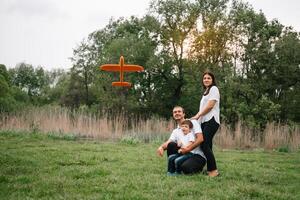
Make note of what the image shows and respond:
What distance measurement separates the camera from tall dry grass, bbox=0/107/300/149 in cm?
1312

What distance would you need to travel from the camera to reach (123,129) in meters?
14.5

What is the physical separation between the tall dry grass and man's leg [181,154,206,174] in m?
6.80

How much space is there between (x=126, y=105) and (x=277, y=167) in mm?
23766

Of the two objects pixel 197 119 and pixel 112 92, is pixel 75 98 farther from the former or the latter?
pixel 197 119

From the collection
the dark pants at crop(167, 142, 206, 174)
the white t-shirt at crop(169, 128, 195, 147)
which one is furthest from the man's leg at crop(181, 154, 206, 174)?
the white t-shirt at crop(169, 128, 195, 147)

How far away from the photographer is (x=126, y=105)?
102ft

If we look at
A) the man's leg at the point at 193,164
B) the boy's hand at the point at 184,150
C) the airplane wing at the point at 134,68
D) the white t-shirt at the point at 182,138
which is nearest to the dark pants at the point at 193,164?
the man's leg at the point at 193,164

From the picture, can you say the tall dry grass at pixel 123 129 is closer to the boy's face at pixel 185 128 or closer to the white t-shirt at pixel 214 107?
the boy's face at pixel 185 128

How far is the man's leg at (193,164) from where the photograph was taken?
6.16 meters

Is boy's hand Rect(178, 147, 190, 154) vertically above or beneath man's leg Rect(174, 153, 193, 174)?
above

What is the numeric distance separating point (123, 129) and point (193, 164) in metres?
8.45

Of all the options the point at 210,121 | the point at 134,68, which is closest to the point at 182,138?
the point at 210,121

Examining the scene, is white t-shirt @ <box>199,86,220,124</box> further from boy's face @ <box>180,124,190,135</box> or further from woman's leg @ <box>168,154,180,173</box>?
woman's leg @ <box>168,154,180,173</box>

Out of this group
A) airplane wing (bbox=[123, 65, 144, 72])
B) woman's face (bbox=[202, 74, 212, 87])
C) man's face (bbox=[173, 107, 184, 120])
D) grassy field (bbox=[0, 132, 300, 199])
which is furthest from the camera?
airplane wing (bbox=[123, 65, 144, 72])
